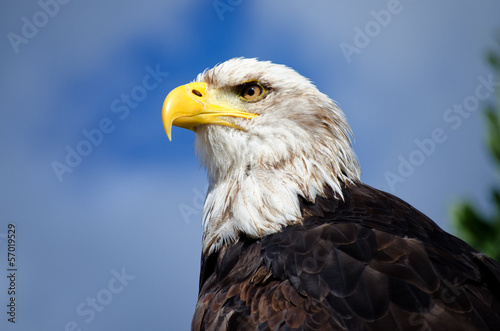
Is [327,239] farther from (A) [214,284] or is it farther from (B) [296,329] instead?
(A) [214,284]

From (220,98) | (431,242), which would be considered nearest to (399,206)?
(431,242)

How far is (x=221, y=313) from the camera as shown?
12.6 feet

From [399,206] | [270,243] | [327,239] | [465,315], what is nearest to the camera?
[465,315]

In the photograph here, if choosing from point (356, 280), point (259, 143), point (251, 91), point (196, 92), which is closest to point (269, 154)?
point (259, 143)

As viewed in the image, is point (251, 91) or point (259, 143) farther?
point (251, 91)

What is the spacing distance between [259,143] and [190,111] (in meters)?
0.75

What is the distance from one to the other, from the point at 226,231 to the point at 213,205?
0.41m

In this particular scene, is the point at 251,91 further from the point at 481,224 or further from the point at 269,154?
the point at 481,224

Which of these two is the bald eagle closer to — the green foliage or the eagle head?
the eagle head

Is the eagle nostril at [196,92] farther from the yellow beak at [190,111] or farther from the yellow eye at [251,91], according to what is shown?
the yellow eye at [251,91]

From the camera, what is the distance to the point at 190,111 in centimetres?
508

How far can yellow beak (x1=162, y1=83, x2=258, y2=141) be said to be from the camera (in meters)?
4.99

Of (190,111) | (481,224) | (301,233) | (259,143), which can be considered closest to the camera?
(301,233)

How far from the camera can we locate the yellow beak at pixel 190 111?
4992 millimetres
